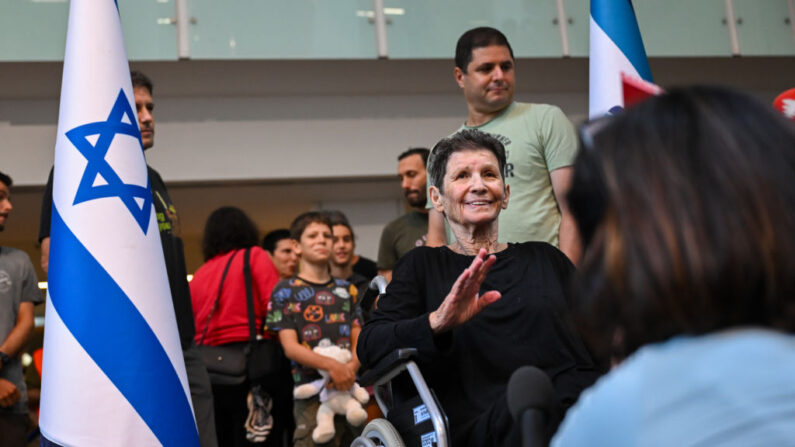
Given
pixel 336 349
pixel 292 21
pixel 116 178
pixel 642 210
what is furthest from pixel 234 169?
pixel 642 210

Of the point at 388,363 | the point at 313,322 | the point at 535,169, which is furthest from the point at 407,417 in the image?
the point at 313,322

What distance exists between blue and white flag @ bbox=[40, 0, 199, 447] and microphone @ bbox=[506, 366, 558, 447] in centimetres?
157

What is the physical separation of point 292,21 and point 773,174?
201 inches

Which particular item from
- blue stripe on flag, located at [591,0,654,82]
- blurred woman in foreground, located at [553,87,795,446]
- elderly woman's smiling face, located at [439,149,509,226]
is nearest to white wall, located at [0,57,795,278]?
blue stripe on flag, located at [591,0,654,82]

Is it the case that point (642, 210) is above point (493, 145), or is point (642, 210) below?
below

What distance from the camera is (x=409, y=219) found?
14.0 feet

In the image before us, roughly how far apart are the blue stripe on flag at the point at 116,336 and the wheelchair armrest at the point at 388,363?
68 centimetres

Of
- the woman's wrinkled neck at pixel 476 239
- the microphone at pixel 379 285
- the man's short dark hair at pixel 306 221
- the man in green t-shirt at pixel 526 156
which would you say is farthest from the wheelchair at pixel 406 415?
the man's short dark hair at pixel 306 221

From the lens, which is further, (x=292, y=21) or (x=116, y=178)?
(x=292, y=21)

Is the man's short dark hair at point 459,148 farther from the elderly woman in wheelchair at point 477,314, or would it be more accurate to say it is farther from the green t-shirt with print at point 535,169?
the green t-shirt with print at point 535,169

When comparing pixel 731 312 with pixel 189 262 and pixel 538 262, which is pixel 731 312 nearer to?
pixel 538 262

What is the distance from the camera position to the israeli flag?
339cm

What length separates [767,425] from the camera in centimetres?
63

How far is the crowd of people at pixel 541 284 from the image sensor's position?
0.69 m
